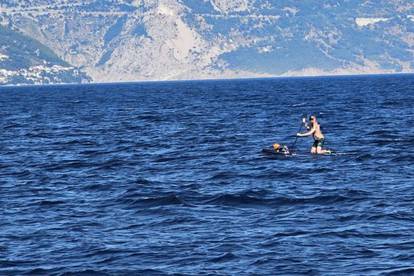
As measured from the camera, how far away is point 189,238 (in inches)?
1238

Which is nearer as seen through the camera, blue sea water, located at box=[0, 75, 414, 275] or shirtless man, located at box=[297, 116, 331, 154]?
blue sea water, located at box=[0, 75, 414, 275]

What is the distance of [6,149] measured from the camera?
64750mm

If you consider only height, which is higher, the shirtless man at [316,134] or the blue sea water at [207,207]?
the shirtless man at [316,134]

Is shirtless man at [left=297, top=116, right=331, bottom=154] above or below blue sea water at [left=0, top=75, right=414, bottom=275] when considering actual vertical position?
above

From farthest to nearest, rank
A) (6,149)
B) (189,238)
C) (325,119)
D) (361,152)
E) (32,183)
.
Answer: (325,119) < (6,149) < (361,152) < (32,183) < (189,238)

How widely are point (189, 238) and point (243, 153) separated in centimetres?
2627

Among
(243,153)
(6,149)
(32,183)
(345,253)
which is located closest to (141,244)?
(345,253)

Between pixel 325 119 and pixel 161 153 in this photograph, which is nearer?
pixel 161 153

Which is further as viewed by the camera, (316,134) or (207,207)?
(316,134)

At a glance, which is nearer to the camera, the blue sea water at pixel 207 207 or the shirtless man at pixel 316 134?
the blue sea water at pixel 207 207

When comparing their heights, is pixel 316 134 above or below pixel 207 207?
above

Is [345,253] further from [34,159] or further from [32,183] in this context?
[34,159]

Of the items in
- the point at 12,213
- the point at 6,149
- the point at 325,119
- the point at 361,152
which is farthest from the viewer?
the point at 325,119

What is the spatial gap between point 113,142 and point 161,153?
1045 centimetres
